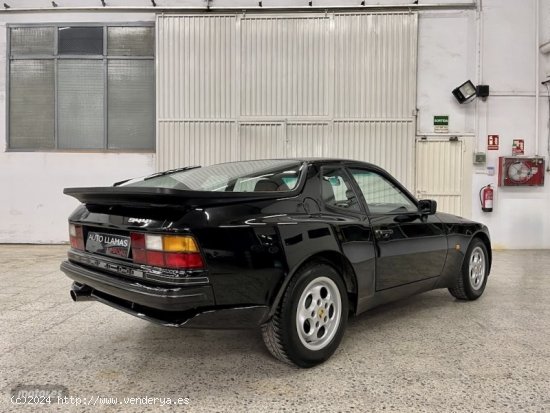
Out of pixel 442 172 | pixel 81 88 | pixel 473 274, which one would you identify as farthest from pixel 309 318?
pixel 81 88

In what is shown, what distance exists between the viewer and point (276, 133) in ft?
25.4

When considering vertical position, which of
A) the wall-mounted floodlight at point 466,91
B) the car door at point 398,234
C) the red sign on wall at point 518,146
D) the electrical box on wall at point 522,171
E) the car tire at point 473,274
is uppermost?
the wall-mounted floodlight at point 466,91

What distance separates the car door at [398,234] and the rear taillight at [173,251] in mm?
1377

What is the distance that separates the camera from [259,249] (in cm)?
215

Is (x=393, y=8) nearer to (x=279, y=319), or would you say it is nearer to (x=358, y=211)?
(x=358, y=211)

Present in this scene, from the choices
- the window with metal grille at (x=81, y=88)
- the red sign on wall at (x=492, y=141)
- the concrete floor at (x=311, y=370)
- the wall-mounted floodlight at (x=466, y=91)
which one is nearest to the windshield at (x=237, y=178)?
the concrete floor at (x=311, y=370)

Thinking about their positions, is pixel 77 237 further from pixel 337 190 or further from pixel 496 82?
pixel 496 82

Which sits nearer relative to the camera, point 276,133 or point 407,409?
point 407,409

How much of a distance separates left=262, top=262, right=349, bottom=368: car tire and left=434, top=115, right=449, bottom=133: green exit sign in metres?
6.05

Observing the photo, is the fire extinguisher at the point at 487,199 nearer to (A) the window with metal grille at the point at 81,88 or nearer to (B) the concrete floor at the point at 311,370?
(B) the concrete floor at the point at 311,370

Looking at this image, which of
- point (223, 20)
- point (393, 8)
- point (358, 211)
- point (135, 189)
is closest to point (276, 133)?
point (223, 20)

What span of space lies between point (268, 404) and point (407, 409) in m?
0.69

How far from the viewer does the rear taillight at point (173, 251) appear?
2020 millimetres

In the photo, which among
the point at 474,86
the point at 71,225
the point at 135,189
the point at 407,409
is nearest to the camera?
the point at 407,409
